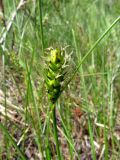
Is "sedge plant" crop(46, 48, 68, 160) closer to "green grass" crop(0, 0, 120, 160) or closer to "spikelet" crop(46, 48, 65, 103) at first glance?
"spikelet" crop(46, 48, 65, 103)

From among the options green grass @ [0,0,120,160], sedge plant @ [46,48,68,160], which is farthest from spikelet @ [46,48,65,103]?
green grass @ [0,0,120,160]

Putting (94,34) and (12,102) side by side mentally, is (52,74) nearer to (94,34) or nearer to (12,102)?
(12,102)

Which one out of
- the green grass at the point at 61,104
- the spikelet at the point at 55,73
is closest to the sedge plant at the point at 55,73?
the spikelet at the point at 55,73

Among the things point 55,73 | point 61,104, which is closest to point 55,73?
point 55,73

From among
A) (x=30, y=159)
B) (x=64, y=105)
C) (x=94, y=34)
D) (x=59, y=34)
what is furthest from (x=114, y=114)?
(x=94, y=34)

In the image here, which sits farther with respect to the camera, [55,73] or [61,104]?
[61,104]

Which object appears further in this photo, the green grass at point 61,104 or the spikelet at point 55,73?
the green grass at point 61,104

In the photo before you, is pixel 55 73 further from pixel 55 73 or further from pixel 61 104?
pixel 61 104

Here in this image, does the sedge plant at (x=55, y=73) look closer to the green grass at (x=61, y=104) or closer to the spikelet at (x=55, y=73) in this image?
the spikelet at (x=55, y=73)
